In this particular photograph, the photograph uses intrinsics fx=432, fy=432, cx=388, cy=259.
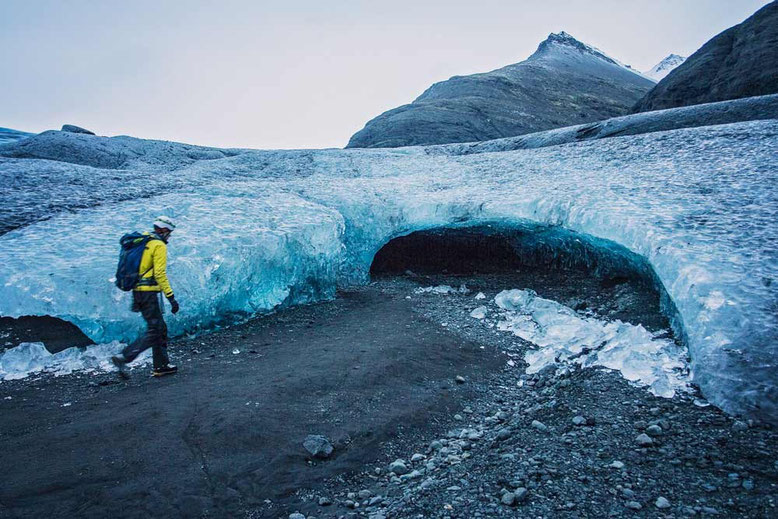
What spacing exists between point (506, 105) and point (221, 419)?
1176 inches

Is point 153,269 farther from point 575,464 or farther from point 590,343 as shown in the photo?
point 590,343

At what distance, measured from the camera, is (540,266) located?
30.3ft

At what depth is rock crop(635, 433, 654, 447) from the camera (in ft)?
10.2

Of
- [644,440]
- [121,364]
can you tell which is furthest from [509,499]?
[121,364]

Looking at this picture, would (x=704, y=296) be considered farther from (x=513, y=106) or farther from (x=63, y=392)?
(x=513, y=106)

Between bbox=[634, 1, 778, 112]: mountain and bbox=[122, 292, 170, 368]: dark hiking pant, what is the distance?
2374 cm

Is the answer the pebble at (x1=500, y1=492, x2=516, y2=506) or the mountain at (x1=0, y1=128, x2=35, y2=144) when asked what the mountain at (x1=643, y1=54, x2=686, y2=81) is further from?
the pebble at (x1=500, y1=492, x2=516, y2=506)

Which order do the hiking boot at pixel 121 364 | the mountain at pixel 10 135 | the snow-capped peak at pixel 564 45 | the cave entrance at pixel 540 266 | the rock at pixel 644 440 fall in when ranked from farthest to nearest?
the snow-capped peak at pixel 564 45
the mountain at pixel 10 135
the cave entrance at pixel 540 266
the hiking boot at pixel 121 364
the rock at pixel 644 440

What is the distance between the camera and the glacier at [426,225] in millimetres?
4184

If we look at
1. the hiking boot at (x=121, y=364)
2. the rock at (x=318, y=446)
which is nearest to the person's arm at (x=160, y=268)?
the hiking boot at (x=121, y=364)

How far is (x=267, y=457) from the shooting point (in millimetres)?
3369

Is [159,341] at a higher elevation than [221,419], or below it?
higher

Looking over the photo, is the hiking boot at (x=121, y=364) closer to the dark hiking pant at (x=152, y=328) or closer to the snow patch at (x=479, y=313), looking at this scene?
the dark hiking pant at (x=152, y=328)

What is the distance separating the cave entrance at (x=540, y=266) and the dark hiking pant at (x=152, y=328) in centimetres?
550
